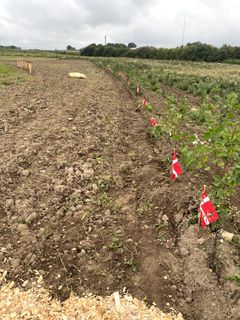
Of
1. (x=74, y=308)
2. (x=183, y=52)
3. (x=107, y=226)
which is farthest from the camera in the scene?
(x=183, y=52)

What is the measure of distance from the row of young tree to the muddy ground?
51127mm

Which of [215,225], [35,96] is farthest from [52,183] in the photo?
[35,96]

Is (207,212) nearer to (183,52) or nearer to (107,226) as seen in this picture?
(107,226)

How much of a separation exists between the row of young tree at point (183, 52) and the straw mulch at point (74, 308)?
55.9 metres

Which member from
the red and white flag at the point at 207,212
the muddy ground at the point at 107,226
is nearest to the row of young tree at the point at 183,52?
the muddy ground at the point at 107,226

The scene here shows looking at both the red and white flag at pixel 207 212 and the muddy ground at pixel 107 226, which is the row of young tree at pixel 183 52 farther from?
the red and white flag at pixel 207 212

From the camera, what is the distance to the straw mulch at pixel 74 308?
3.30 m

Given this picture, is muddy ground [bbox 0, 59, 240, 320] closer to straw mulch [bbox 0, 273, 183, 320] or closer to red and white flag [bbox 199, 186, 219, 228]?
straw mulch [bbox 0, 273, 183, 320]

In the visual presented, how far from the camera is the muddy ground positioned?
12.0ft

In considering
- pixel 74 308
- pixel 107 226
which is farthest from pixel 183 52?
pixel 74 308

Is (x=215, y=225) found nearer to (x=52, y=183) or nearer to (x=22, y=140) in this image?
(x=52, y=183)

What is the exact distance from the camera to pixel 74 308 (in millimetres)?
3398

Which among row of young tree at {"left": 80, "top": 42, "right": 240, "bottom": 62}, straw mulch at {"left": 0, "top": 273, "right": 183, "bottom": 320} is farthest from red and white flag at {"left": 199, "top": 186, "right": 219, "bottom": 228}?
row of young tree at {"left": 80, "top": 42, "right": 240, "bottom": 62}

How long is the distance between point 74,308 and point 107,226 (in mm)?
1387
